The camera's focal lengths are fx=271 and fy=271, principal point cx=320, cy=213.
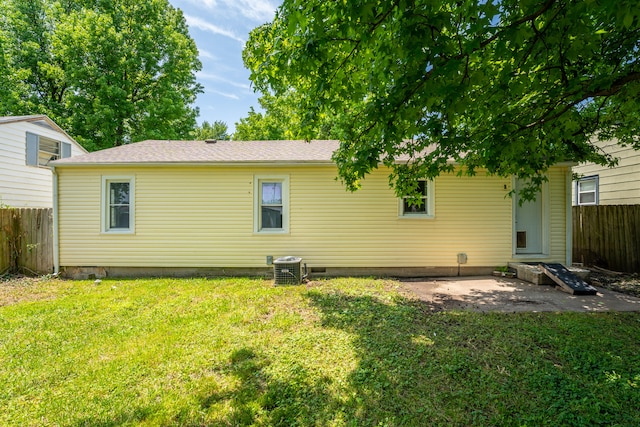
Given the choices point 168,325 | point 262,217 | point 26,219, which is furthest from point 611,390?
point 26,219

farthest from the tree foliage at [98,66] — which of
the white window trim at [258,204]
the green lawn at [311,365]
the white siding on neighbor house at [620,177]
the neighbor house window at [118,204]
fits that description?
the white siding on neighbor house at [620,177]

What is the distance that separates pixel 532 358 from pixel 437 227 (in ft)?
14.2

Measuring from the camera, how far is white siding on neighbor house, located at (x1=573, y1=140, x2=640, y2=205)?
819 centimetres

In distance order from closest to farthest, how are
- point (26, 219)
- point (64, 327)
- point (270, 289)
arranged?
1. point (64, 327)
2. point (270, 289)
3. point (26, 219)

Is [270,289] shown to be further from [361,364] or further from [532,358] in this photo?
[532,358]

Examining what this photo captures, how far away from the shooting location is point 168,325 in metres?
4.10

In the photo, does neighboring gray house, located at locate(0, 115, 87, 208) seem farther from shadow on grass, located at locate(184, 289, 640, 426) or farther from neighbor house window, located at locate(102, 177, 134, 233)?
shadow on grass, located at locate(184, 289, 640, 426)

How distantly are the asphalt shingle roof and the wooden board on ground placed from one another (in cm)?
571

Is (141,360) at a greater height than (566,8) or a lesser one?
lesser

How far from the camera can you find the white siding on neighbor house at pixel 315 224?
7156mm

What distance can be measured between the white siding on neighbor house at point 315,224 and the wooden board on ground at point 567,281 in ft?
3.37

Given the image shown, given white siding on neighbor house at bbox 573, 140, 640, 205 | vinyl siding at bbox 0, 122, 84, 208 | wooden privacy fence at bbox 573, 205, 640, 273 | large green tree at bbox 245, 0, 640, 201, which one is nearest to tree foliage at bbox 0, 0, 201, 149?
vinyl siding at bbox 0, 122, 84, 208

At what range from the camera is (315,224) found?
23.6 feet

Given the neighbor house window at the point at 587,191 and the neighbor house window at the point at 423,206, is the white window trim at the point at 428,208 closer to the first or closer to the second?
the neighbor house window at the point at 423,206
